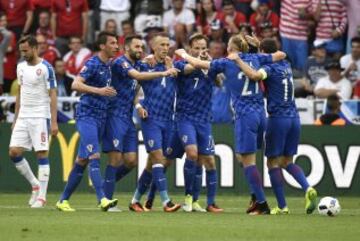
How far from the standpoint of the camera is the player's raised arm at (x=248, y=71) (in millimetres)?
16953

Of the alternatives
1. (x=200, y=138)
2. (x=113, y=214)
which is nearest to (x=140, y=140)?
(x=200, y=138)

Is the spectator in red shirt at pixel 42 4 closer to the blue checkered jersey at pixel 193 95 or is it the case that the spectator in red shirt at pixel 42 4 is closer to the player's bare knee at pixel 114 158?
the blue checkered jersey at pixel 193 95

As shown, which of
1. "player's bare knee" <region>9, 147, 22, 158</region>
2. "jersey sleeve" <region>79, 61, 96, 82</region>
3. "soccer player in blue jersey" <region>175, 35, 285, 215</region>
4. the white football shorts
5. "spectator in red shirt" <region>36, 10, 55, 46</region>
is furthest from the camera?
"spectator in red shirt" <region>36, 10, 55, 46</region>

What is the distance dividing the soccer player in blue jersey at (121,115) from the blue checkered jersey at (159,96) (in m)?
0.20

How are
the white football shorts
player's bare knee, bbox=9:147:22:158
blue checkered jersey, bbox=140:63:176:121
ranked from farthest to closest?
player's bare knee, bbox=9:147:22:158 → the white football shorts → blue checkered jersey, bbox=140:63:176:121

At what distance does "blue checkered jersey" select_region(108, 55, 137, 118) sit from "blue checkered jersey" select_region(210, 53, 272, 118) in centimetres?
130

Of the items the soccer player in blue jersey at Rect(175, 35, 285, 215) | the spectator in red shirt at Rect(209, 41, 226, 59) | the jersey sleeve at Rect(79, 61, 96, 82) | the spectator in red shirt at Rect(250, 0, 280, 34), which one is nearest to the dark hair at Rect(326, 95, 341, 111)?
the spectator in red shirt at Rect(209, 41, 226, 59)

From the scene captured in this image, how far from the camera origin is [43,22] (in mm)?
27047

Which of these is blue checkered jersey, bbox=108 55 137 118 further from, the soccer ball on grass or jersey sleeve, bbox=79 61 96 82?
the soccer ball on grass

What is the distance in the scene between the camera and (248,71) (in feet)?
55.5

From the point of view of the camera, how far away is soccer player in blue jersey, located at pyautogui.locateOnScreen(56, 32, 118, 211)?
17438mm

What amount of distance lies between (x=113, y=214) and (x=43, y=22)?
1090 cm

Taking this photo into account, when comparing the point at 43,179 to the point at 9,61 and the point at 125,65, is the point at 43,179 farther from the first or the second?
the point at 9,61

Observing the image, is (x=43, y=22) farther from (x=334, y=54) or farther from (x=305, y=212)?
(x=305, y=212)
